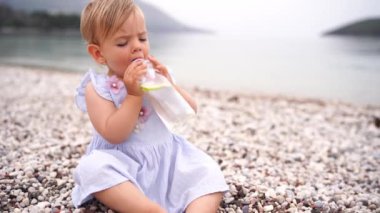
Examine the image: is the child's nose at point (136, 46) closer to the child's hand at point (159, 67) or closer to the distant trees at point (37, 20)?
the child's hand at point (159, 67)

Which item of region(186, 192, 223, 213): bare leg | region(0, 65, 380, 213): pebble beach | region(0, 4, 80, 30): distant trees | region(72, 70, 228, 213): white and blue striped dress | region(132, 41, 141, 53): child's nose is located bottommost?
region(0, 4, 80, 30): distant trees

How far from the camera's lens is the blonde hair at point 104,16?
99.0 inches

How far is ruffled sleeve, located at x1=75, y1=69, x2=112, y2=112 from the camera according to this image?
105 inches

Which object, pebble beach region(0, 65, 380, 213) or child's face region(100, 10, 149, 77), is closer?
child's face region(100, 10, 149, 77)

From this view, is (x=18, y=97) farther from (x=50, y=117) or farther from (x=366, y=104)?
(x=366, y=104)

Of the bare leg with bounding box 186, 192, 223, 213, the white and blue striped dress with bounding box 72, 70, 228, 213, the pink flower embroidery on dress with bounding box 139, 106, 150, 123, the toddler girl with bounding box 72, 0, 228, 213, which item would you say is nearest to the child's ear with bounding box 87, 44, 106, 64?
the toddler girl with bounding box 72, 0, 228, 213

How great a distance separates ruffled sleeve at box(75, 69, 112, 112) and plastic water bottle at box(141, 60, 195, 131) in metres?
0.30

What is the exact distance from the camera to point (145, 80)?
2.48m

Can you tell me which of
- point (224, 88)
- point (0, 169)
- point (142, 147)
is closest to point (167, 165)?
point (142, 147)

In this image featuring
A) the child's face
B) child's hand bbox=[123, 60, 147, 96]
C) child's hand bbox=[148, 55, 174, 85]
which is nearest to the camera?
child's hand bbox=[123, 60, 147, 96]

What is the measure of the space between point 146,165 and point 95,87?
661 millimetres

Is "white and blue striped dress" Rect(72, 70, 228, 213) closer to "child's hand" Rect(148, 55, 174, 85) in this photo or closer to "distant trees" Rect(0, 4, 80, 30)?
"child's hand" Rect(148, 55, 174, 85)

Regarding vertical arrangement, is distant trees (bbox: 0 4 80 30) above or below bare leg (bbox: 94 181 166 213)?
below

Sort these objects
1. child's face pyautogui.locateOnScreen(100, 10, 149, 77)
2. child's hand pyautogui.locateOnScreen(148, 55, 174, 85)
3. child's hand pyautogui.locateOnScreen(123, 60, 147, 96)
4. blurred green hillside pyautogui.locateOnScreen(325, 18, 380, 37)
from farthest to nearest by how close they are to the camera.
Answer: blurred green hillside pyautogui.locateOnScreen(325, 18, 380, 37), child's hand pyautogui.locateOnScreen(148, 55, 174, 85), child's face pyautogui.locateOnScreen(100, 10, 149, 77), child's hand pyautogui.locateOnScreen(123, 60, 147, 96)
